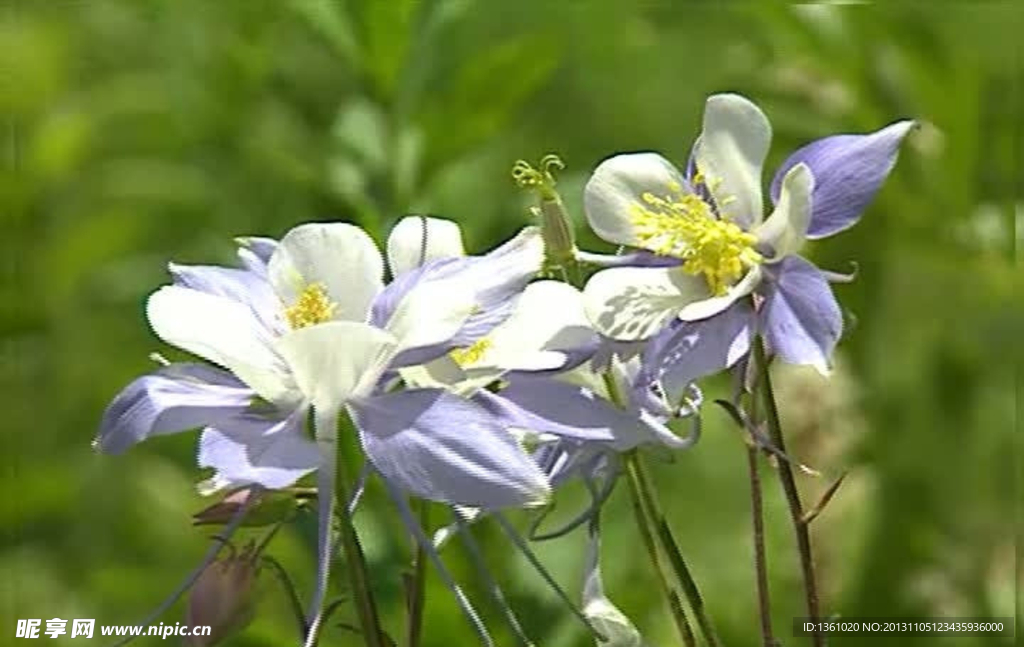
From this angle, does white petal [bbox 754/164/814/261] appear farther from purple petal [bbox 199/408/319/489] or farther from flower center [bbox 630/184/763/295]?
purple petal [bbox 199/408/319/489]

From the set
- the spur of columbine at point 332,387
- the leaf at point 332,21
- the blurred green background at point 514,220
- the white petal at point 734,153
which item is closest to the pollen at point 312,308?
the spur of columbine at point 332,387

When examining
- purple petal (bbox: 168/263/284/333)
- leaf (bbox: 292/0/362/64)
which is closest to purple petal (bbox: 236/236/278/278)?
purple petal (bbox: 168/263/284/333)

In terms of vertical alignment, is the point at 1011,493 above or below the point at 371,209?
below

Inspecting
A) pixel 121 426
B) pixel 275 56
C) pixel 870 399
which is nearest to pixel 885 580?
pixel 870 399

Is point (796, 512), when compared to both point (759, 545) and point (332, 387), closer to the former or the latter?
point (759, 545)

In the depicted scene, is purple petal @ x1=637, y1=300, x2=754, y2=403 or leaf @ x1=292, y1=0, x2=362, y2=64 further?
leaf @ x1=292, y1=0, x2=362, y2=64

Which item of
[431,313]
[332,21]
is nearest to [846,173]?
[431,313]

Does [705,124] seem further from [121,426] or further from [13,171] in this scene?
[13,171]
